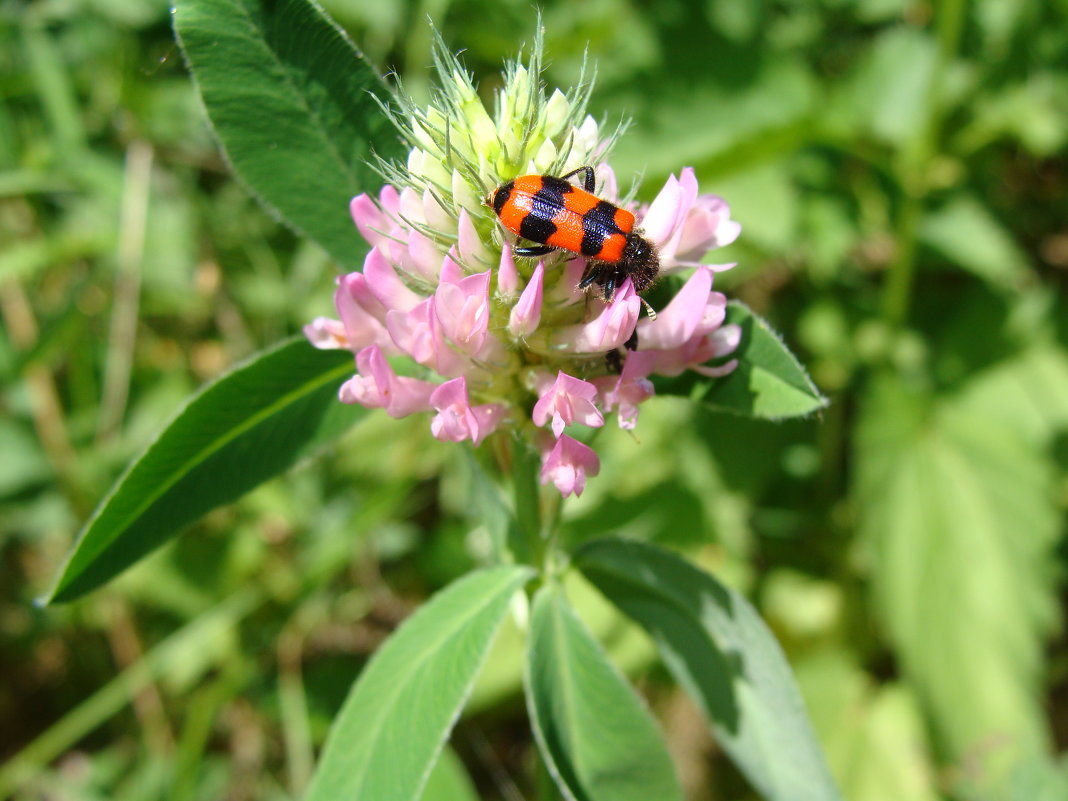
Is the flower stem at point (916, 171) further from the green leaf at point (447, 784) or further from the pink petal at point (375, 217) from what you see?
the pink petal at point (375, 217)

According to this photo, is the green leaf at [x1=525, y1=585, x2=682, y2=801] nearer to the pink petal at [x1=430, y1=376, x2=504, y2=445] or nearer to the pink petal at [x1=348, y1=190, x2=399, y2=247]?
the pink petal at [x1=430, y1=376, x2=504, y2=445]

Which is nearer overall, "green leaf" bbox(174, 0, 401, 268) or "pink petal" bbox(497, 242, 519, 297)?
"pink petal" bbox(497, 242, 519, 297)

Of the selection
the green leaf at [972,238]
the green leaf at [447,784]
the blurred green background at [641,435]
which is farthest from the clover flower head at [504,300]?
the green leaf at [972,238]

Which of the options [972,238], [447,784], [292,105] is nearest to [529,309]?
[292,105]

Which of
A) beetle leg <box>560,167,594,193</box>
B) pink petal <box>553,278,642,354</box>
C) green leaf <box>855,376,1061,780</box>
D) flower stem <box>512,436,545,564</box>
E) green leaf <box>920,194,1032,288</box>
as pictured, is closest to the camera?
pink petal <box>553,278,642,354</box>

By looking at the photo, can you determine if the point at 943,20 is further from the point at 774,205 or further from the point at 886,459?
the point at 886,459

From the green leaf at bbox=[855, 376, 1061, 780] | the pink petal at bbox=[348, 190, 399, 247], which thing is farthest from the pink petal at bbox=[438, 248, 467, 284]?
the green leaf at bbox=[855, 376, 1061, 780]
